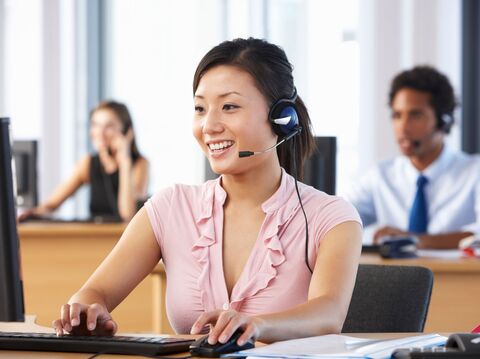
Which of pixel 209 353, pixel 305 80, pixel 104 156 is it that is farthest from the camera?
pixel 305 80

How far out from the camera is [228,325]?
1.53 metres

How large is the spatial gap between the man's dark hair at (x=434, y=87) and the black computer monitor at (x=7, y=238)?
2594mm

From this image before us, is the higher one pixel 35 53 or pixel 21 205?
pixel 35 53

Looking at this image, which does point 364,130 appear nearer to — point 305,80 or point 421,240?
point 305,80

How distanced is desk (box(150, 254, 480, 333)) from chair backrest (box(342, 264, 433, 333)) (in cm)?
104

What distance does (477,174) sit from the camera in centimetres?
410

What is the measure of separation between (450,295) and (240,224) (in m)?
1.32

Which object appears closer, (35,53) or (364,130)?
(364,130)

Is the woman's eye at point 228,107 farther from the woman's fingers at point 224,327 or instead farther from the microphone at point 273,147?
the woman's fingers at point 224,327

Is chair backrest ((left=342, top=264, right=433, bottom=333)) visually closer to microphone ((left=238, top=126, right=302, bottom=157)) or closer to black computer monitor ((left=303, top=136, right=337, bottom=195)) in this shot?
microphone ((left=238, top=126, right=302, bottom=157))

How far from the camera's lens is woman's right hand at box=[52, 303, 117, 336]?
1.72 meters

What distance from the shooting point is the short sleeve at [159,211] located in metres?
2.11

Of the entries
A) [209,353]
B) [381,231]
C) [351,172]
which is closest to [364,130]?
[351,172]

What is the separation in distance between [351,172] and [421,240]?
311cm
